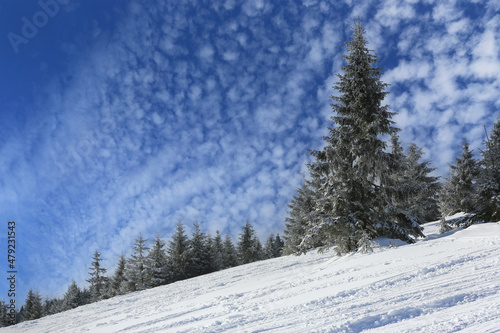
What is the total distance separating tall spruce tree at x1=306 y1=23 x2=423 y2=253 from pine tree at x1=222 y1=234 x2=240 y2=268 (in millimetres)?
32052

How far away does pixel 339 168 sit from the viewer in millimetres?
13578

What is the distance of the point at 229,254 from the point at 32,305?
34803 mm

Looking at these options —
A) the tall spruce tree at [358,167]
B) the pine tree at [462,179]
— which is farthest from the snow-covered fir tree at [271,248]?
the tall spruce tree at [358,167]

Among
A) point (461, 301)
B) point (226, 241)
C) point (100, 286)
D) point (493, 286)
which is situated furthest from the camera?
point (226, 241)

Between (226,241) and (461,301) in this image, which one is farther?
(226,241)

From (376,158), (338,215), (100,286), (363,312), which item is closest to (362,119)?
(376,158)

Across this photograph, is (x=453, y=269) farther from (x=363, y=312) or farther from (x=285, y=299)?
(x=285, y=299)

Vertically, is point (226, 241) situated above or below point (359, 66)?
below

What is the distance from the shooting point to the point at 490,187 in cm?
1861

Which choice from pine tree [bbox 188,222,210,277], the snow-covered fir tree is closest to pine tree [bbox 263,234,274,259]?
the snow-covered fir tree

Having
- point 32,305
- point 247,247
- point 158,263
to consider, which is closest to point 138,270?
point 158,263

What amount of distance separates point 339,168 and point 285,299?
8.35 metres

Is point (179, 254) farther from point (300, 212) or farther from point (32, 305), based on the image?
point (32, 305)

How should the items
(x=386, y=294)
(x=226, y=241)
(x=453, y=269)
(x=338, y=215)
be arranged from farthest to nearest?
(x=226, y=241)
(x=338, y=215)
(x=453, y=269)
(x=386, y=294)
